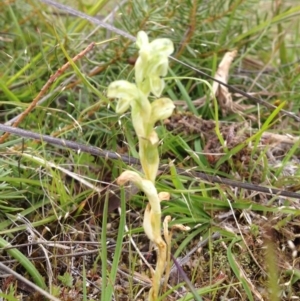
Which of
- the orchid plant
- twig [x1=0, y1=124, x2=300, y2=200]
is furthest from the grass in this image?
the orchid plant

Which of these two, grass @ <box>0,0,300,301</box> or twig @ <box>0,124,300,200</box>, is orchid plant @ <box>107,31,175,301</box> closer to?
grass @ <box>0,0,300,301</box>

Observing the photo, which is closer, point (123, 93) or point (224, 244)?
point (123, 93)

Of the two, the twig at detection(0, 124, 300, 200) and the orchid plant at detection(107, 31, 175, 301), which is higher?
the orchid plant at detection(107, 31, 175, 301)

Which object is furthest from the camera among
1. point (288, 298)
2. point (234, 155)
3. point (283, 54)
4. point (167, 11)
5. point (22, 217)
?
point (283, 54)

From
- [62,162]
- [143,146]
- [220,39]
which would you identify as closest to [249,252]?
[143,146]

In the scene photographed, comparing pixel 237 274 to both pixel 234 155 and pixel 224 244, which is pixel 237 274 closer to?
pixel 224 244

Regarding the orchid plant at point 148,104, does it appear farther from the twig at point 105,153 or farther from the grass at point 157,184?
the twig at point 105,153
